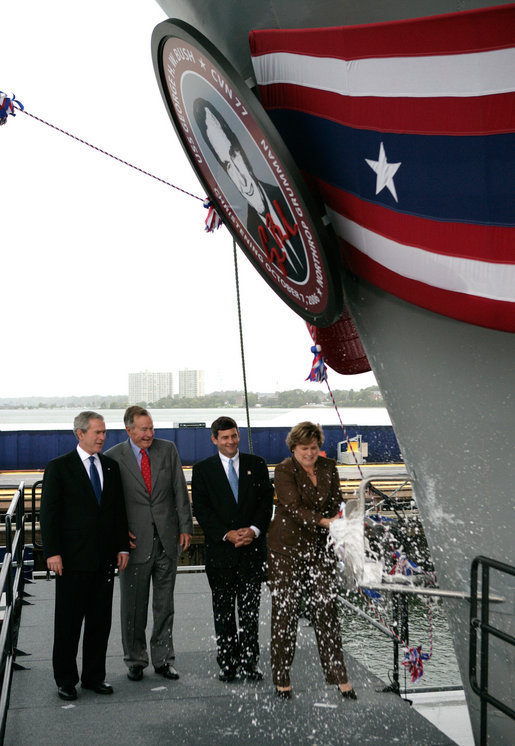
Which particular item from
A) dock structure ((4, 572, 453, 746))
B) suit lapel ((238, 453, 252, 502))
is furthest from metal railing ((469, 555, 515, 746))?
suit lapel ((238, 453, 252, 502))

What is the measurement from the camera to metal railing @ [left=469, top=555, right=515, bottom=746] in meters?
2.75

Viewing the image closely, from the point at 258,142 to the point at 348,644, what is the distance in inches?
284

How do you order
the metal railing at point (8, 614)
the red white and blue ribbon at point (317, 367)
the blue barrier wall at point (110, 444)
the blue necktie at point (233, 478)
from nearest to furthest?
the metal railing at point (8, 614)
the blue necktie at point (233, 478)
the red white and blue ribbon at point (317, 367)
the blue barrier wall at point (110, 444)

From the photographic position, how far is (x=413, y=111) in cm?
270

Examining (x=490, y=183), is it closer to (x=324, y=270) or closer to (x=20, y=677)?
(x=324, y=270)

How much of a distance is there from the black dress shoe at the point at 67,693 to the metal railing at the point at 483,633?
2.06 m

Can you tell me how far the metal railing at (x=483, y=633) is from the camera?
2.75 m

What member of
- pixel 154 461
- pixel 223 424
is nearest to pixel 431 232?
pixel 223 424

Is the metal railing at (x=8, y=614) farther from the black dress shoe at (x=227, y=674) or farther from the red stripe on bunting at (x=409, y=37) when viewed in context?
the red stripe on bunting at (x=409, y=37)

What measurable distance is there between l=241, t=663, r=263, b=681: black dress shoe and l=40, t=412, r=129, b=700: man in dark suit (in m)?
0.72

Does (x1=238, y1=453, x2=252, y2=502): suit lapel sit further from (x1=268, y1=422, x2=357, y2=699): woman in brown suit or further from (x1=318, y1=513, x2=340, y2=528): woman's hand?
(x1=318, y1=513, x2=340, y2=528): woman's hand

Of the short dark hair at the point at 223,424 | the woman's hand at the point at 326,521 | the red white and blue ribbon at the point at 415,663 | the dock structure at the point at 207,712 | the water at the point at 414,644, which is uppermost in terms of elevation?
the short dark hair at the point at 223,424

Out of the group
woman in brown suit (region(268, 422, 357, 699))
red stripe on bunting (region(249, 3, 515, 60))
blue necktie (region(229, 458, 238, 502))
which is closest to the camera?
red stripe on bunting (region(249, 3, 515, 60))

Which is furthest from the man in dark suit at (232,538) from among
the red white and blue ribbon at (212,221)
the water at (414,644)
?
the water at (414,644)
